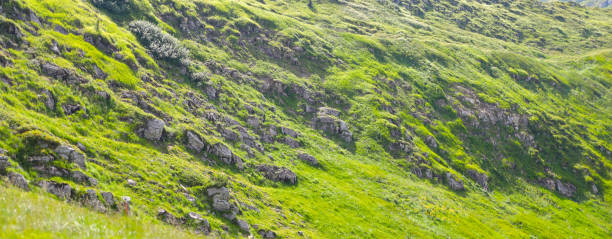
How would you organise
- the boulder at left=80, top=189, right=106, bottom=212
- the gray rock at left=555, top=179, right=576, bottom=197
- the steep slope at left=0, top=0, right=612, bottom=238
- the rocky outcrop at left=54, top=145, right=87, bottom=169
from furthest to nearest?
the gray rock at left=555, top=179, right=576, bottom=197
the steep slope at left=0, top=0, right=612, bottom=238
the rocky outcrop at left=54, top=145, right=87, bottom=169
the boulder at left=80, top=189, right=106, bottom=212

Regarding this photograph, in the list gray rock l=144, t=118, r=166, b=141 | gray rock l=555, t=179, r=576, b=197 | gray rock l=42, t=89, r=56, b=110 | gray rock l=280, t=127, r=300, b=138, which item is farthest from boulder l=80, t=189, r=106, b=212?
gray rock l=555, t=179, r=576, b=197

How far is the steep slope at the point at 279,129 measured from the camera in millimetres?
25844

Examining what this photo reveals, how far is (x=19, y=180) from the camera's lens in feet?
57.6

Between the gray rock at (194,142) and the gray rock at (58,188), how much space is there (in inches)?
607

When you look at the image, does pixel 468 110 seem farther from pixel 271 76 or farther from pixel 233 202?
pixel 233 202

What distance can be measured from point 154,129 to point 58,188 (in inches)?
549

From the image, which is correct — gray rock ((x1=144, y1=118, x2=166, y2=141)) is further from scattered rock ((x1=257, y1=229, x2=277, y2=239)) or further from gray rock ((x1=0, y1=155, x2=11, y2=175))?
scattered rock ((x1=257, y1=229, x2=277, y2=239))

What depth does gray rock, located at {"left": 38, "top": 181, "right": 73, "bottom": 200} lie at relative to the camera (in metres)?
18.3

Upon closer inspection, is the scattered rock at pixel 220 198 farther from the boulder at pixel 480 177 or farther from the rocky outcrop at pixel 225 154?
the boulder at pixel 480 177

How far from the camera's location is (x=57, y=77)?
3092 cm

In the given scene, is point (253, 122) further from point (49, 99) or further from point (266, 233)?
point (49, 99)

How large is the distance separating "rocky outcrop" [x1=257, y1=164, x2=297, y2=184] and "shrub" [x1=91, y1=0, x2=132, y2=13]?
38894mm

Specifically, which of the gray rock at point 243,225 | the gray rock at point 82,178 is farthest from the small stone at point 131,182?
the gray rock at point 243,225

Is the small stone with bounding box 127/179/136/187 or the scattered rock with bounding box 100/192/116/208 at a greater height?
the scattered rock with bounding box 100/192/116/208
